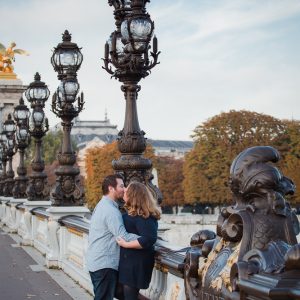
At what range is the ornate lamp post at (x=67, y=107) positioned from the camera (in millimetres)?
17906

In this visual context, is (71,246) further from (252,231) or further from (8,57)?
(8,57)

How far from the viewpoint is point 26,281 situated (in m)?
15.8

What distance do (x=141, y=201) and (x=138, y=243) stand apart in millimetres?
383

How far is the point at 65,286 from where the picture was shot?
14742 mm

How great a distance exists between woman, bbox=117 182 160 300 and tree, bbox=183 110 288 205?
3291 inches

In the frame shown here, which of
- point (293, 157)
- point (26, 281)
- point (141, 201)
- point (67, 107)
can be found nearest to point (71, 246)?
point (26, 281)

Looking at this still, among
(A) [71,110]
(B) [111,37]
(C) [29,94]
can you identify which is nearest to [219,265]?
(B) [111,37]

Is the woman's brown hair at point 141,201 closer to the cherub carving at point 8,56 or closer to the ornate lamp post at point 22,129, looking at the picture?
the ornate lamp post at point 22,129

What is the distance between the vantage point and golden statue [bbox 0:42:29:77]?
54281mm

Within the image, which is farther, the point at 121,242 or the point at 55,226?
the point at 55,226

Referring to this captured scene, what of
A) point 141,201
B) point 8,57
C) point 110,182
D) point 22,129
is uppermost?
point 8,57

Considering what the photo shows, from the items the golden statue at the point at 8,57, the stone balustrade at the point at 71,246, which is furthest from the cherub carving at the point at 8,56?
the stone balustrade at the point at 71,246

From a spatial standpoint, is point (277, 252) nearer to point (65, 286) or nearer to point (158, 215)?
point (158, 215)

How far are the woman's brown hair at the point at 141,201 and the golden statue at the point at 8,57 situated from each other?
1846 inches
